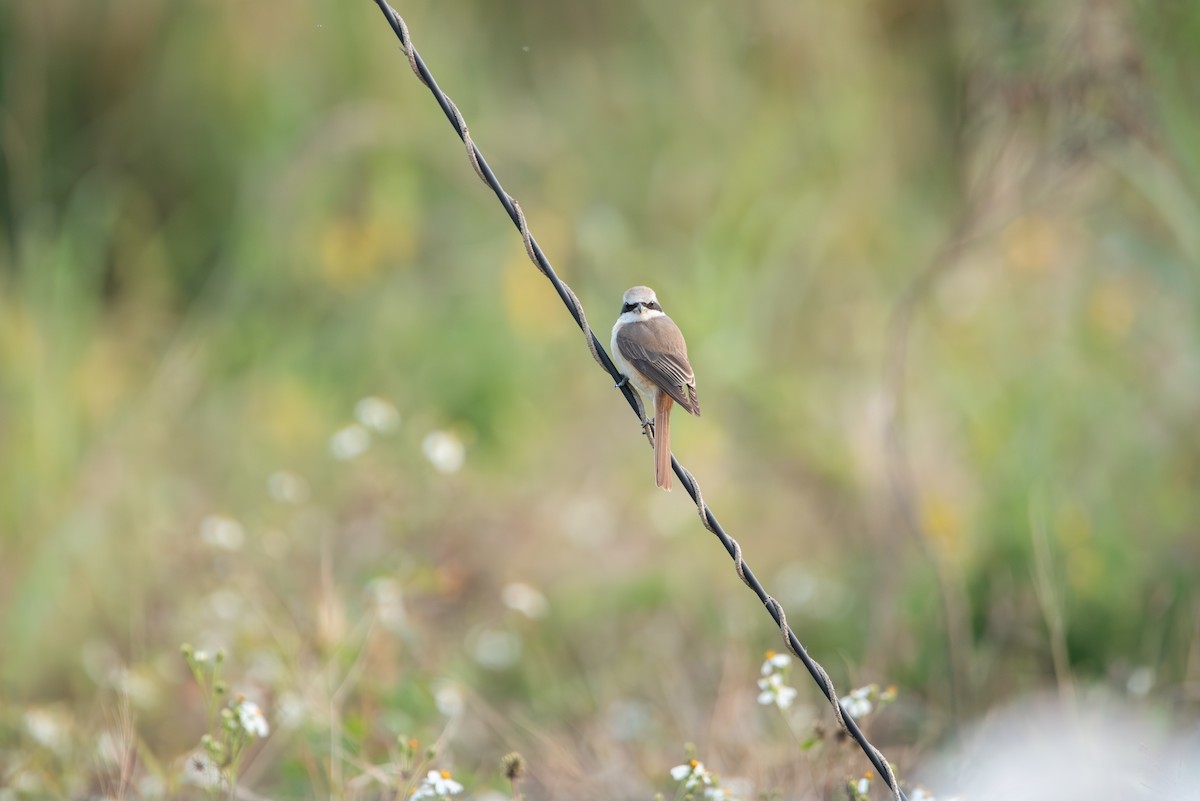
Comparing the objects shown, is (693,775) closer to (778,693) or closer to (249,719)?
(778,693)

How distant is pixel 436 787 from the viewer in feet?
7.34

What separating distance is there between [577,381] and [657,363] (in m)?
2.74

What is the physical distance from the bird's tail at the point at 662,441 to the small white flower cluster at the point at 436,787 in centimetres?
60

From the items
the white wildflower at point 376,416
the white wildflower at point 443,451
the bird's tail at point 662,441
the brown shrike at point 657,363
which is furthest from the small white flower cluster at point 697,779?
the white wildflower at point 376,416

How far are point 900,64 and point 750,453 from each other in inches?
101

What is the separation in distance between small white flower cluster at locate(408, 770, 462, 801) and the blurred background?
1.15 ft

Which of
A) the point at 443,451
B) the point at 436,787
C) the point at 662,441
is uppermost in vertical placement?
the point at 443,451

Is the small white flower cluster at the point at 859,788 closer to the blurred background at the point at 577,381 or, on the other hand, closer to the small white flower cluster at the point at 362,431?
the blurred background at the point at 577,381

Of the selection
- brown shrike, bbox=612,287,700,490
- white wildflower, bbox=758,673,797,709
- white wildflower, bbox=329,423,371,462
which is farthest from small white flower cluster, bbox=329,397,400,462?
white wildflower, bbox=758,673,797,709

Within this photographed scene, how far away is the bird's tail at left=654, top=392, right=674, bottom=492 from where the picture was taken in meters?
2.48

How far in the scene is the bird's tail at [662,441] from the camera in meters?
2.48

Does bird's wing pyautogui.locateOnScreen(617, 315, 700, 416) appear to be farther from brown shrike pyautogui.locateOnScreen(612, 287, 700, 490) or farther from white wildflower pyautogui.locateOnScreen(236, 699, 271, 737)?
white wildflower pyautogui.locateOnScreen(236, 699, 271, 737)

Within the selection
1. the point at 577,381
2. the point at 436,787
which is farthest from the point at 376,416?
the point at 577,381

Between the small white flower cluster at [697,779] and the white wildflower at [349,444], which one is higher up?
the white wildflower at [349,444]
